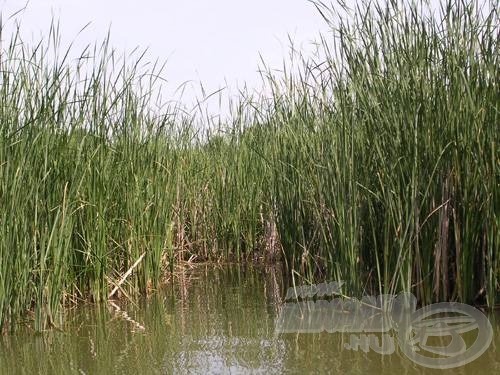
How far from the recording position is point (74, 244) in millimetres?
3633

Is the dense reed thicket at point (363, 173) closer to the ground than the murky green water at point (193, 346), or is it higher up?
higher up

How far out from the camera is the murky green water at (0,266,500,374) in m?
2.43

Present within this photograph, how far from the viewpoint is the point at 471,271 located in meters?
2.96

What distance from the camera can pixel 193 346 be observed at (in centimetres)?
278

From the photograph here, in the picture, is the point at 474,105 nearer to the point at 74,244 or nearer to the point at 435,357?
the point at 435,357

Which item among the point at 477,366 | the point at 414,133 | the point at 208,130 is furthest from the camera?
the point at 208,130

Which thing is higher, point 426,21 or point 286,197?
point 426,21

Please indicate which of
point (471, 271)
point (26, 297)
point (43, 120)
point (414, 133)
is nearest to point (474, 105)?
point (414, 133)

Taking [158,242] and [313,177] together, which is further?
[158,242]

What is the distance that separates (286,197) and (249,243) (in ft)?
5.16

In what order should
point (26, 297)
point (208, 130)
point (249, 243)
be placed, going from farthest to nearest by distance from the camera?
point (208, 130) → point (249, 243) → point (26, 297)

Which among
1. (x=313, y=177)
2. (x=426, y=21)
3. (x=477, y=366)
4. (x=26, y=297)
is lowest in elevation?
(x=477, y=366)

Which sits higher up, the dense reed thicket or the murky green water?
the dense reed thicket

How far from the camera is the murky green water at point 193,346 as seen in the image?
2.43 m
